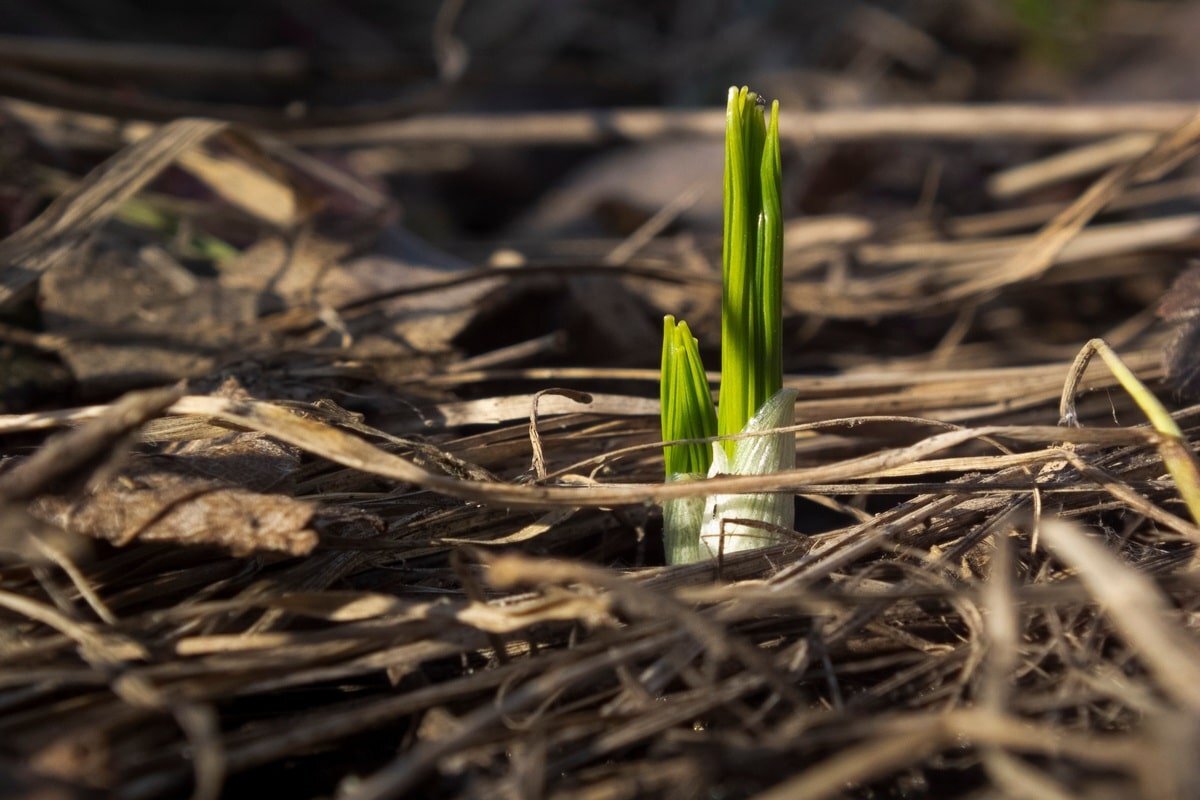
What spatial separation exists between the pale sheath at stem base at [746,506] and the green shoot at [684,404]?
3 centimetres

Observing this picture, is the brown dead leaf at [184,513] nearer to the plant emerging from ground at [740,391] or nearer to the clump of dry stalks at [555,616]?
the clump of dry stalks at [555,616]

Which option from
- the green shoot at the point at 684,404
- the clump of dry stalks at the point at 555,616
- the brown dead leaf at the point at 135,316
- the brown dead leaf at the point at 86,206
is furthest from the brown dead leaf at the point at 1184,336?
the brown dead leaf at the point at 86,206

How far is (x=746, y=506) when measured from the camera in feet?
4.81

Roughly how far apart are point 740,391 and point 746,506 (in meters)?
0.18

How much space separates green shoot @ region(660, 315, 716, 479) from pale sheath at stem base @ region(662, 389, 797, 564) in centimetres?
3

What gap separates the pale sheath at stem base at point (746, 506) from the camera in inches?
57.2

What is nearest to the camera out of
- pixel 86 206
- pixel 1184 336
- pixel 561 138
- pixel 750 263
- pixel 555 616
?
pixel 555 616

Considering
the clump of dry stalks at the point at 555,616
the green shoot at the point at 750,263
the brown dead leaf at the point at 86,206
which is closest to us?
the clump of dry stalks at the point at 555,616

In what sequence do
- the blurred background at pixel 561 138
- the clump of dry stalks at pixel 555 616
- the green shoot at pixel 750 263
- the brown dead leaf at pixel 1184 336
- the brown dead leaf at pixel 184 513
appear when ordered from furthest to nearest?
1. the blurred background at pixel 561 138
2. the brown dead leaf at pixel 1184 336
3. the green shoot at pixel 750 263
4. the brown dead leaf at pixel 184 513
5. the clump of dry stalks at pixel 555 616

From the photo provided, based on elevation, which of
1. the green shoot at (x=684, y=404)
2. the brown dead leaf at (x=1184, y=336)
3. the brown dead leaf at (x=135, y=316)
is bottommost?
the green shoot at (x=684, y=404)

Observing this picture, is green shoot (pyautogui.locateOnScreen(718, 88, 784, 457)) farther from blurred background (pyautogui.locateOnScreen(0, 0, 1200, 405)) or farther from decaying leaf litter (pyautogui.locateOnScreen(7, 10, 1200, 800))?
blurred background (pyautogui.locateOnScreen(0, 0, 1200, 405))

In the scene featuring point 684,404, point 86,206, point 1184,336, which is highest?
point 86,206

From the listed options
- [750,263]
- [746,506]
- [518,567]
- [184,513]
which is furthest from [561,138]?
[518,567]

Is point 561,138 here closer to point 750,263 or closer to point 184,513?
point 750,263
